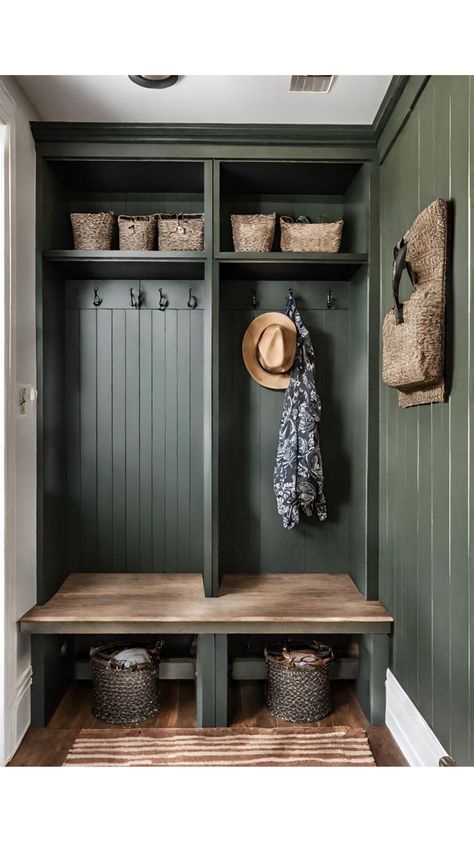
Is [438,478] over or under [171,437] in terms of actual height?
under

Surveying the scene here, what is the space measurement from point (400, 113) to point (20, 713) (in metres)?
2.70

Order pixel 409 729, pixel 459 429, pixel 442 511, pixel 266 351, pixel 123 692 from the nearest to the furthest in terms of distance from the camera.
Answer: pixel 459 429 → pixel 442 511 → pixel 409 729 → pixel 123 692 → pixel 266 351

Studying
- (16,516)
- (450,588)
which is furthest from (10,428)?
(450,588)

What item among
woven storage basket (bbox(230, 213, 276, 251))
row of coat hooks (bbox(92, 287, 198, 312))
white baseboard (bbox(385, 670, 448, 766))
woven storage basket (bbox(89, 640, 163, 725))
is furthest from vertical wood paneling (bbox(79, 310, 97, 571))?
white baseboard (bbox(385, 670, 448, 766))

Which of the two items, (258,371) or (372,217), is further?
(258,371)

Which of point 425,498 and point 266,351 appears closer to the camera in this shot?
point 425,498

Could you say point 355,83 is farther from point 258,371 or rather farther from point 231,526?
point 231,526

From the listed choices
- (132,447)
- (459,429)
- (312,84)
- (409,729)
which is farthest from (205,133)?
(409,729)

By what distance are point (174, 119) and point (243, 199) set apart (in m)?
0.54

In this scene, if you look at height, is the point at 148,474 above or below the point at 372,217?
below

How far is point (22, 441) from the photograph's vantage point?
94.4 inches

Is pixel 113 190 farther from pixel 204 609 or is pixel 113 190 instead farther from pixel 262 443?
pixel 204 609
